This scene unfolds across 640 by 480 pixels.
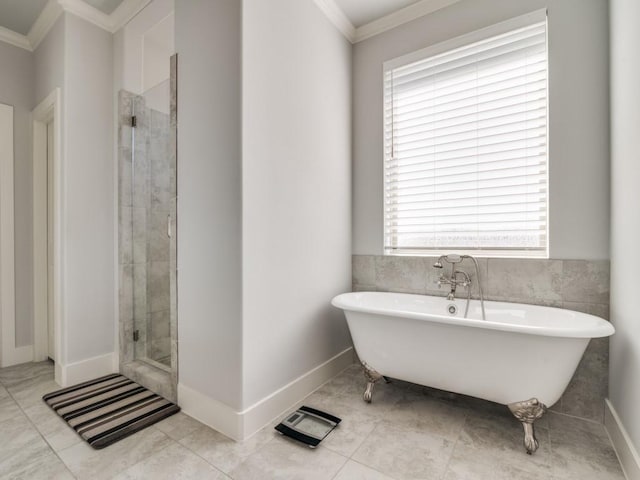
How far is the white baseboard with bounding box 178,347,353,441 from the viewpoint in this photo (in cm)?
160

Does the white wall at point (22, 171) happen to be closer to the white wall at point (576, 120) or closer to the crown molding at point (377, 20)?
the crown molding at point (377, 20)

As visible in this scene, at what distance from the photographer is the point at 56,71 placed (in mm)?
2352

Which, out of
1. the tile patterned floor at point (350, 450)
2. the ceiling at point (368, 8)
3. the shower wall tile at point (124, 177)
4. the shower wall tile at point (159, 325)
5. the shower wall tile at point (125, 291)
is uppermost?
the ceiling at point (368, 8)

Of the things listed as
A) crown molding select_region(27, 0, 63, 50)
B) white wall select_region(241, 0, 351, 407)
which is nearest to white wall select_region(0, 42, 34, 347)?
crown molding select_region(27, 0, 63, 50)

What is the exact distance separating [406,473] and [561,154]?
74.0 inches

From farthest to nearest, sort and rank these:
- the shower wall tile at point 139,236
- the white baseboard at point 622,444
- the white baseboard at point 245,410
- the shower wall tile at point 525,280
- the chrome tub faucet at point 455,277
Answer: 1. the shower wall tile at point 139,236
2. the chrome tub faucet at point 455,277
3. the shower wall tile at point 525,280
4. the white baseboard at point 245,410
5. the white baseboard at point 622,444

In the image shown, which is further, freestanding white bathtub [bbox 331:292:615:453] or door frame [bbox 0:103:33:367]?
door frame [bbox 0:103:33:367]

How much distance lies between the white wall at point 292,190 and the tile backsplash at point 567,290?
29.6 inches

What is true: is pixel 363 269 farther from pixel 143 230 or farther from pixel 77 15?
pixel 77 15

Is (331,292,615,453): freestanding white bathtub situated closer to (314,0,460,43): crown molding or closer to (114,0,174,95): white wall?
(314,0,460,43): crown molding

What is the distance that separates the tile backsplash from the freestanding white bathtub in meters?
0.12

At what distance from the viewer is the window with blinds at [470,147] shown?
1963 millimetres

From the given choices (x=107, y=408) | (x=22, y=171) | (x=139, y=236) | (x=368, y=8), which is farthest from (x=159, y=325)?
(x=368, y=8)

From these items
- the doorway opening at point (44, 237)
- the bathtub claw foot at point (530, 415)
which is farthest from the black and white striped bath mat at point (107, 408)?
the bathtub claw foot at point (530, 415)
